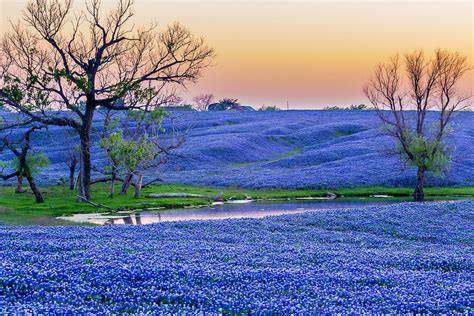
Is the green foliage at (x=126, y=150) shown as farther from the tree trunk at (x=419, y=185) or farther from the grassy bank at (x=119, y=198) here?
the tree trunk at (x=419, y=185)

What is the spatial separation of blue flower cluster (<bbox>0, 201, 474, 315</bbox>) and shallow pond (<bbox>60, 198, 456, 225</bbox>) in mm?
14884

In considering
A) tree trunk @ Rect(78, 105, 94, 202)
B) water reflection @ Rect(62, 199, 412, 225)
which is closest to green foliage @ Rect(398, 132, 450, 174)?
water reflection @ Rect(62, 199, 412, 225)

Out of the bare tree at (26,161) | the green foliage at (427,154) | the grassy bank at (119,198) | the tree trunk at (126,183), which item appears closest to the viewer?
the grassy bank at (119,198)

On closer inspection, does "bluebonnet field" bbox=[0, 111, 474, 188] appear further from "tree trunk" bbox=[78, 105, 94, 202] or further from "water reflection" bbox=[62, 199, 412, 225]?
"water reflection" bbox=[62, 199, 412, 225]

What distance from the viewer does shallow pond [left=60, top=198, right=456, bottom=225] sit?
132ft

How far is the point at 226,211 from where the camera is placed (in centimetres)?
4519

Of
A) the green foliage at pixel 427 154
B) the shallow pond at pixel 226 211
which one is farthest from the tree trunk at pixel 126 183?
the green foliage at pixel 427 154

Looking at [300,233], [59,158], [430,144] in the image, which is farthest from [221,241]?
[59,158]

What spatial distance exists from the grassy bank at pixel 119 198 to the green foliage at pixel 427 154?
9.76 ft

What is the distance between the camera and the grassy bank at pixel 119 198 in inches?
1607

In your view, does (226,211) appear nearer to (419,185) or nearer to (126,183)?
(126,183)

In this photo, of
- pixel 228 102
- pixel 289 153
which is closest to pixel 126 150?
pixel 289 153

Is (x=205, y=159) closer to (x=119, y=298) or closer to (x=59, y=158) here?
(x=59, y=158)

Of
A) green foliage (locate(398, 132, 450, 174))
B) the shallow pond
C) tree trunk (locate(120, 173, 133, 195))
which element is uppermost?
green foliage (locate(398, 132, 450, 174))
